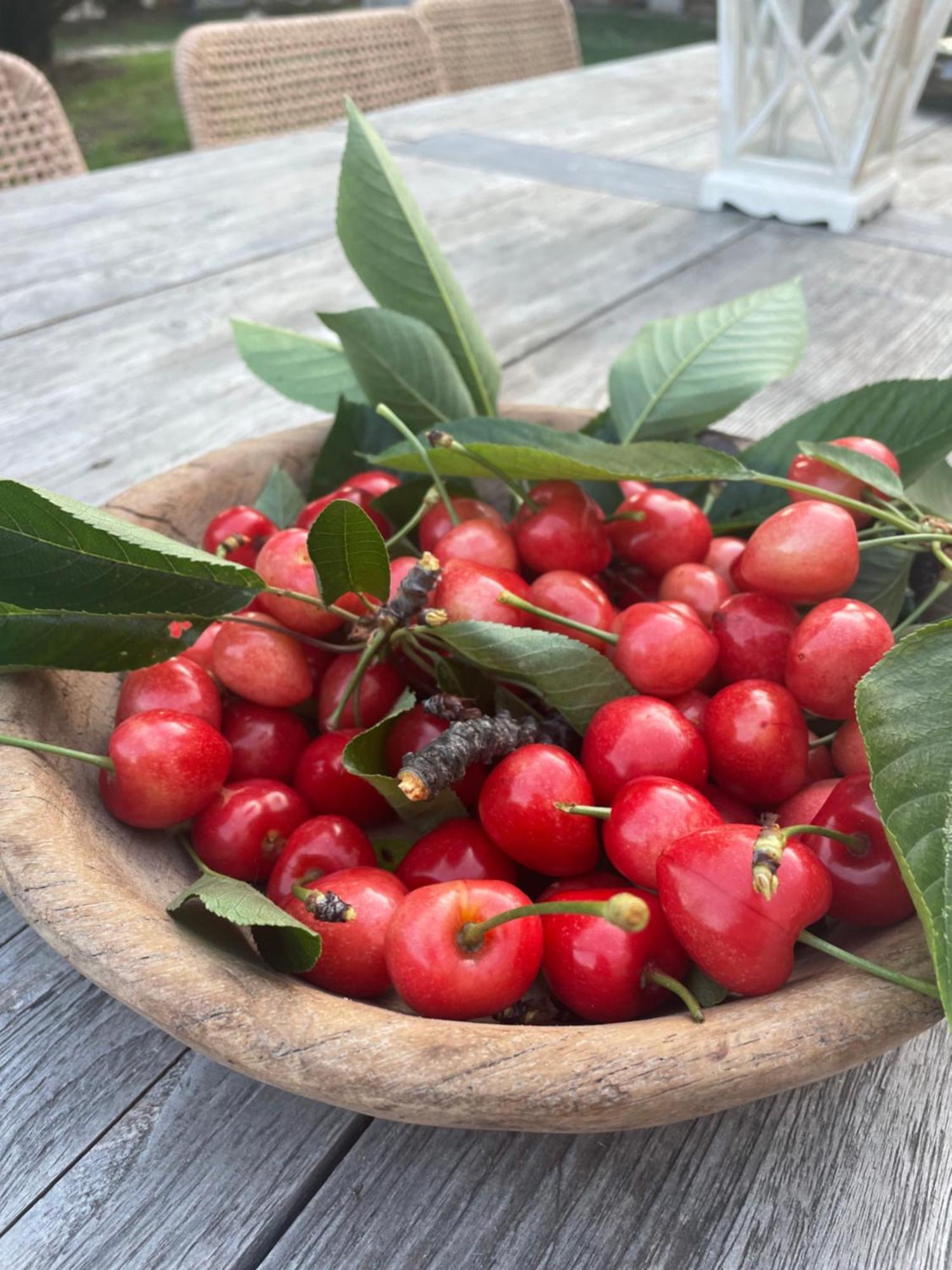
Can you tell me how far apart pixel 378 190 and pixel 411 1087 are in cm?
52

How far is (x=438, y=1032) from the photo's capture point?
34cm

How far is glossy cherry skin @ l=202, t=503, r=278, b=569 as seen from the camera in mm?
600

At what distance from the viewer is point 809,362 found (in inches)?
44.0

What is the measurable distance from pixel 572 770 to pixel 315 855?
0.11 metres

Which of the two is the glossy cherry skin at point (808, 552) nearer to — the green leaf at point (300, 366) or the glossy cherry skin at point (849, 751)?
the glossy cherry skin at point (849, 751)

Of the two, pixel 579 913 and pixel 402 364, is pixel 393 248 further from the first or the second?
pixel 579 913

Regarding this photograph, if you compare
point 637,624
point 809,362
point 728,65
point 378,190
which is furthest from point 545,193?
point 637,624

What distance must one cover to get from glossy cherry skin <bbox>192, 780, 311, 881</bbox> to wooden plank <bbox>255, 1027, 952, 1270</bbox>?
0.12 m

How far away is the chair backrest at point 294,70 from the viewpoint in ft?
6.68

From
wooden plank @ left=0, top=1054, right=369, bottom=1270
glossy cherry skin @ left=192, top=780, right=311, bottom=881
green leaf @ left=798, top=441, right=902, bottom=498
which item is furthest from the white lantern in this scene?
wooden plank @ left=0, top=1054, right=369, bottom=1270

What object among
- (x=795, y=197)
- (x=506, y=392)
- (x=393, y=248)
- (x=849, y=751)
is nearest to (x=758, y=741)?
(x=849, y=751)

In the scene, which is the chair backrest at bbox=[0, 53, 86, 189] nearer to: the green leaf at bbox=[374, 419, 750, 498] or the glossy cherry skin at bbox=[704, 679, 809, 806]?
the green leaf at bbox=[374, 419, 750, 498]

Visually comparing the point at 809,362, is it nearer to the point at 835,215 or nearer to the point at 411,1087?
the point at 835,215

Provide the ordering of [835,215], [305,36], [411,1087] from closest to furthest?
1. [411,1087]
2. [835,215]
3. [305,36]
